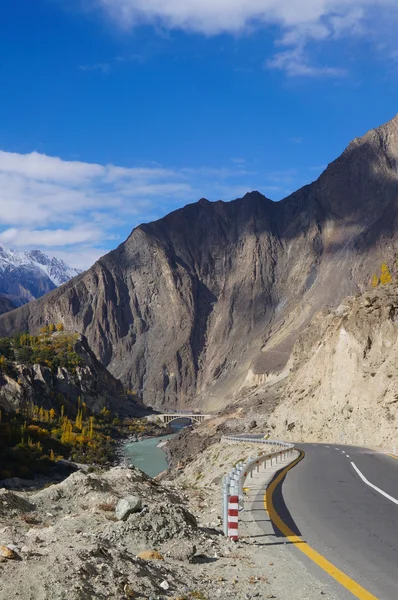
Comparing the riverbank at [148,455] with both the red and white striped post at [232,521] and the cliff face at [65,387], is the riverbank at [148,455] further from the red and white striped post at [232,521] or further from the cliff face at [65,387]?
the red and white striped post at [232,521]

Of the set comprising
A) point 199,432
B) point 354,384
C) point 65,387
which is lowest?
point 199,432

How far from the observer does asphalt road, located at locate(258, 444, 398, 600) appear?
24.8 ft

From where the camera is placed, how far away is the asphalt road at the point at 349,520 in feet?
24.8

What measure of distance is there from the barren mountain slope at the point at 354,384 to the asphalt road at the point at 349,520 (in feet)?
71.0

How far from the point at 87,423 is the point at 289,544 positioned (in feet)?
353

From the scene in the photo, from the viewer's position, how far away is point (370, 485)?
15.8 metres

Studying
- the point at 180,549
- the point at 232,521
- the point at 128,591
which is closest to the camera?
the point at 128,591

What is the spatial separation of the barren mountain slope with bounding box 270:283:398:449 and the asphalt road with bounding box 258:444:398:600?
71.0 ft

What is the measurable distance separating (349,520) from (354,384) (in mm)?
43146

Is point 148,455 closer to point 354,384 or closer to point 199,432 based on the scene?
point 199,432

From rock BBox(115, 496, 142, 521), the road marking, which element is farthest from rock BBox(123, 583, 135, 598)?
rock BBox(115, 496, 142, 521)

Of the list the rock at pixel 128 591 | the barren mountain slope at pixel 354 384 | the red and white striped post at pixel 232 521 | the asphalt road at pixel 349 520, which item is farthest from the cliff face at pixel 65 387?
the rock at pixel 128 591

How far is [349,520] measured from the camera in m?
11.0

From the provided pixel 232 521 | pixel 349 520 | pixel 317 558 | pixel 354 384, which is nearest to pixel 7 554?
pixel 232 521
